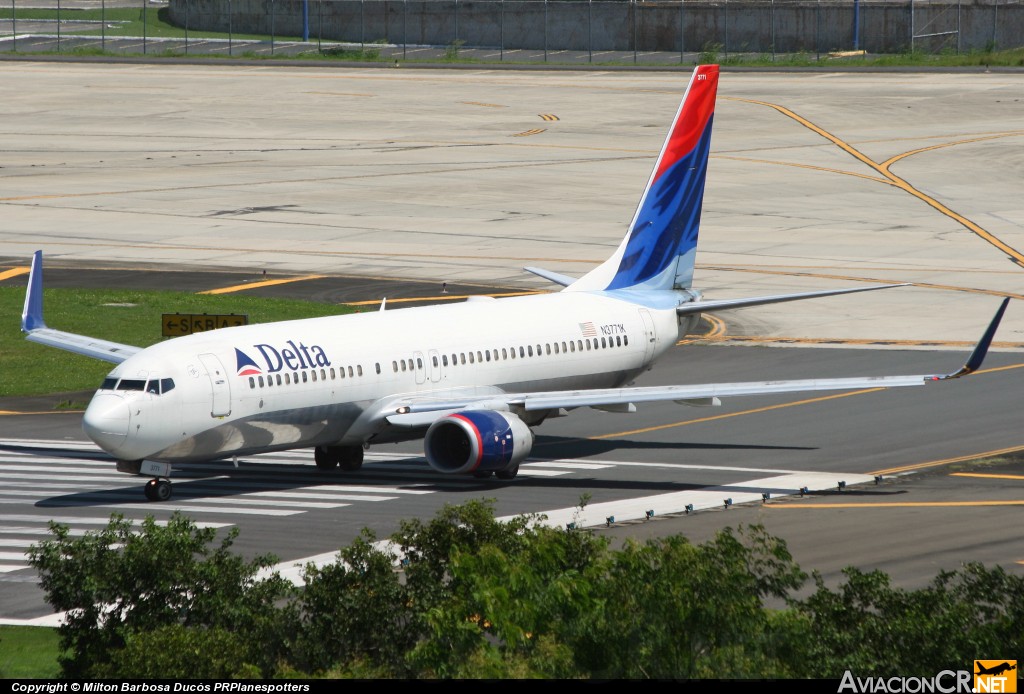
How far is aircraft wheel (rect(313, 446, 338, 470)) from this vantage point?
146 feet

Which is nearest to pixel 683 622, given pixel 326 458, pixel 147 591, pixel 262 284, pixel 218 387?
pixel 147 591

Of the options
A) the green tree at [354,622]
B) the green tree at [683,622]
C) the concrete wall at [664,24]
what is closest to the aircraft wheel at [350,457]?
the green tree at [354,622]

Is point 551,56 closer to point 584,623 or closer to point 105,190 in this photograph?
point 105,190

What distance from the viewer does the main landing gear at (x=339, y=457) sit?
44.3 metres

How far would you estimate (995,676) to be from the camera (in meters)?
18.9

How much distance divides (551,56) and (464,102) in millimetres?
37226

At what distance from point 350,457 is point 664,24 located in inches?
5116

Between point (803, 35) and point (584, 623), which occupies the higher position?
point (803, 35)

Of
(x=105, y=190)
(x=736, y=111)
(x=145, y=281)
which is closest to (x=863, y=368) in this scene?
(x=145, y=281)

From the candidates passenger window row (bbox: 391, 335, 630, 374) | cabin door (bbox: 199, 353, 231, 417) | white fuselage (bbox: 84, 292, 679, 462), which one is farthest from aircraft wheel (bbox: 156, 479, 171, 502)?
passenger window row (bbox: 391, 335, 630, 374)

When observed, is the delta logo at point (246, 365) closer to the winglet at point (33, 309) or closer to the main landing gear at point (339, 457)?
the main landing gear at point (339, 457)

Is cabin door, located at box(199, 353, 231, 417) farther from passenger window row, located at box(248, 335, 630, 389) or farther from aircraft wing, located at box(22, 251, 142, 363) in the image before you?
aircraft wing, located at box(22, 251, 142, 363)

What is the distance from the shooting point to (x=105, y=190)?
10156cm

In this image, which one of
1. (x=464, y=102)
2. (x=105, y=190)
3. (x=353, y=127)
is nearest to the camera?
(x=105, y=190)
